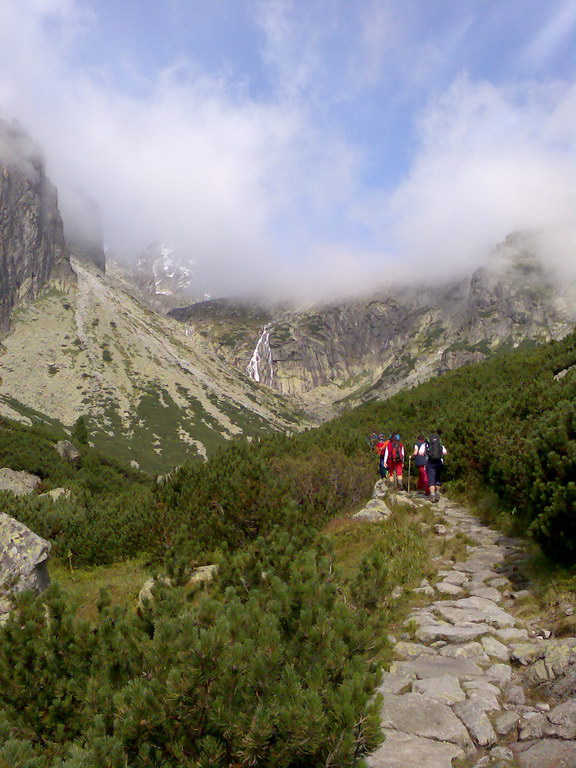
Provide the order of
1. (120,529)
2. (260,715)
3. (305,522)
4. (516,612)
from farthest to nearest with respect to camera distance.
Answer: (120,529) → (305,522) → (516,612) → (260,715)

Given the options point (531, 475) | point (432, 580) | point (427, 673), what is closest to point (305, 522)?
point (432, 580)

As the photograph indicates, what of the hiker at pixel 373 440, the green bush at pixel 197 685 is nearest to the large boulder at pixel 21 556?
the green bush at pixel 197 685

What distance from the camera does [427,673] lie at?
14.9ft

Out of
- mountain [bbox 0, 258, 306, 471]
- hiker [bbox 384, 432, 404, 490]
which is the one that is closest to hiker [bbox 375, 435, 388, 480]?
hiker [bbox 384, 432, 404, 490]

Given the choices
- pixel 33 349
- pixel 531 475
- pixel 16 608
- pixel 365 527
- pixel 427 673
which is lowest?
pixel 427 673

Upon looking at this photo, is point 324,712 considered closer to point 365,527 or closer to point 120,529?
point 365,527

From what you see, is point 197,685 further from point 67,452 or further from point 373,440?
point 67,452

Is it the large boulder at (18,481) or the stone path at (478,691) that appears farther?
the large boulder at (18,481)

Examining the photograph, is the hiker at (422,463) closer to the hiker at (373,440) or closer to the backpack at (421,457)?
the backpack at (421,457)

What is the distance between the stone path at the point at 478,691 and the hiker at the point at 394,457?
708 cm

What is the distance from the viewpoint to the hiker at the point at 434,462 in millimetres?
12117

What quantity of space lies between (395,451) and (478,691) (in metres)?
9.63

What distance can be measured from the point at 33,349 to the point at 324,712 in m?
125

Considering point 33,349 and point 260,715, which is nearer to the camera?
point 260,715
